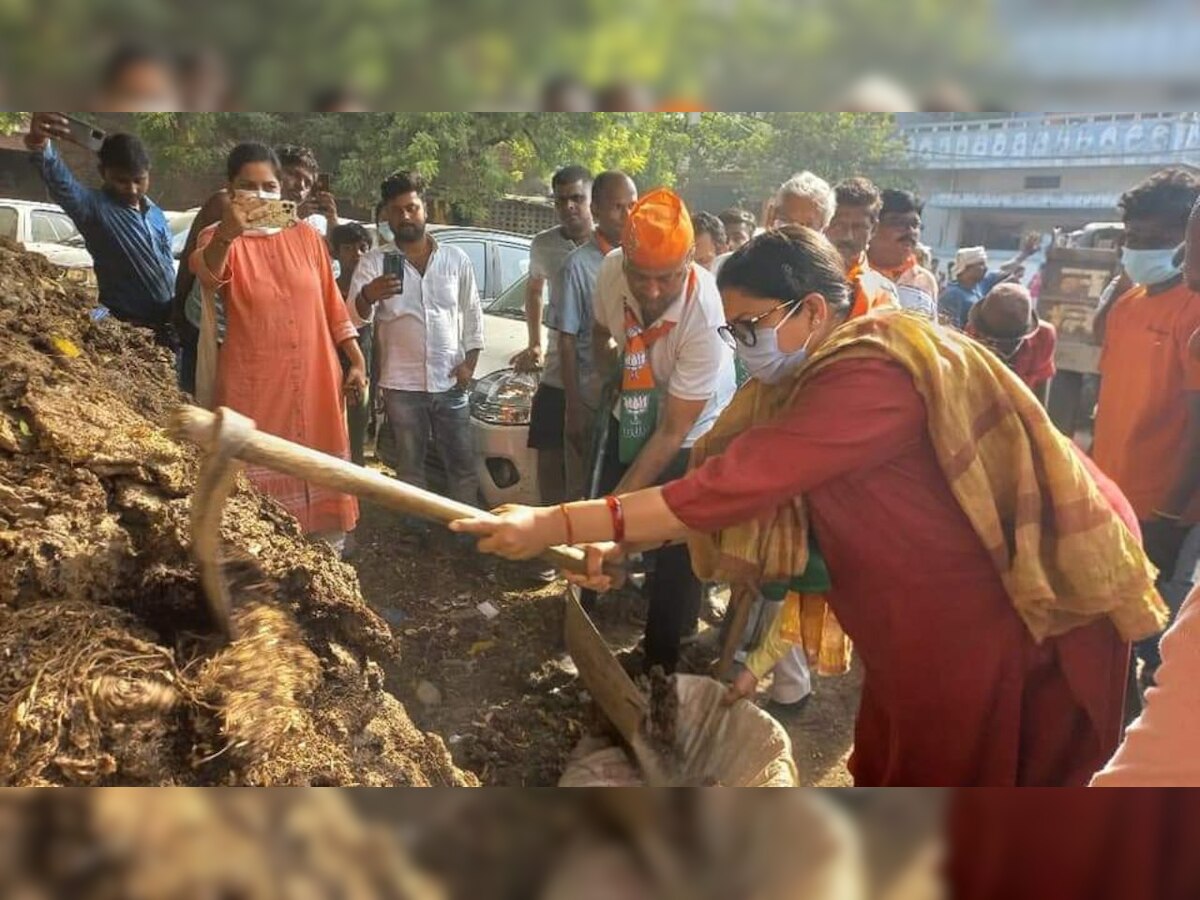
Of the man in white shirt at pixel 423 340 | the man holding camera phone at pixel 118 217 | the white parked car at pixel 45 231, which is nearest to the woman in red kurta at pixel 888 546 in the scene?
the man in white shirt at pixel 423 340

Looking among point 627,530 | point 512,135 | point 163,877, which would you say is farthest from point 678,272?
point 163,877

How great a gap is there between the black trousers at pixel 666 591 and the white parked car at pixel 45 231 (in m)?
1.12

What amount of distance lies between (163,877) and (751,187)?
6.09 ft

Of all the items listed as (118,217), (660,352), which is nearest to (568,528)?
(660,352)

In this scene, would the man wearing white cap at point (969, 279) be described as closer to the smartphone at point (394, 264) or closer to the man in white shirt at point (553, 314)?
the man in white shirt at point (553, 314)

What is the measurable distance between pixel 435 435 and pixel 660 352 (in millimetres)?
494

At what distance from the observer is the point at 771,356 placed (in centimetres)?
172

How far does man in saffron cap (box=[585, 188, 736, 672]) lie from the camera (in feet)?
5.67

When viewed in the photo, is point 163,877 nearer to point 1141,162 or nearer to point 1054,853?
point 1054,853

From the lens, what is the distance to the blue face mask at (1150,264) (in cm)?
175

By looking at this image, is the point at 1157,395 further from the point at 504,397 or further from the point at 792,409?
the point at 504,397

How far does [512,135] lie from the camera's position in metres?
1.65

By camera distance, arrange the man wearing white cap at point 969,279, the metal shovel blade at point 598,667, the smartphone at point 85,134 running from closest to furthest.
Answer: the smartphone at point 85,134 → the man wearing white cap at point 969,279 → the metal shovel blade at point 598,667

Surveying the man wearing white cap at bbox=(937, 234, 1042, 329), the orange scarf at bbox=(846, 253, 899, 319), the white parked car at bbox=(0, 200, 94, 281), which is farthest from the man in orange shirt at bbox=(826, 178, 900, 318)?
the white parked car at bbox=(0, 200, 94, 281)
